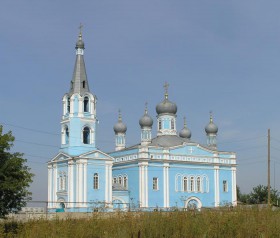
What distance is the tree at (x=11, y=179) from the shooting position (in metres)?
20.2

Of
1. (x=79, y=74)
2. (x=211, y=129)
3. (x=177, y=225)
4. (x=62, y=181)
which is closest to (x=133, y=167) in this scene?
(x=62, y=181)

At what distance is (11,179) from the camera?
20375 millimetres

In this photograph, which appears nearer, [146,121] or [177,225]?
[177,225]

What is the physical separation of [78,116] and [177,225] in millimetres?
39050

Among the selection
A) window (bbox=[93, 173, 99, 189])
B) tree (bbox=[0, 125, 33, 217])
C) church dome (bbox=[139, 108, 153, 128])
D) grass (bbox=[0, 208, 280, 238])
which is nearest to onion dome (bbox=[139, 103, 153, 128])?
church dome (bbox=[139, 108, 153, 128])

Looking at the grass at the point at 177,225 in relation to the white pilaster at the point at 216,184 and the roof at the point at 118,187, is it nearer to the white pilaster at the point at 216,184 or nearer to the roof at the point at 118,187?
the roof at the point at 118,187

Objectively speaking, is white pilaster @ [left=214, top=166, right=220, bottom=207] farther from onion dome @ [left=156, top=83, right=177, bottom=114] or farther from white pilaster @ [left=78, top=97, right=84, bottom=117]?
white pilaster @ [left=78, top=97, right=84, bottom=117]

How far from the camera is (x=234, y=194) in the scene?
2254 inches

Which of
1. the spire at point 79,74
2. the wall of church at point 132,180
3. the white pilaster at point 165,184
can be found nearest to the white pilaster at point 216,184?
the white pilaster at point 165,184

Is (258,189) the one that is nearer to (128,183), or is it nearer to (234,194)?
(234,194)

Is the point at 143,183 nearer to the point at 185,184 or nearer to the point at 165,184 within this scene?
the point at 165,184

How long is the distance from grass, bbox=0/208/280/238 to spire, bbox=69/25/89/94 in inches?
1474

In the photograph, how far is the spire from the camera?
162ft

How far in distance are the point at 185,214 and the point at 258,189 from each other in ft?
155
